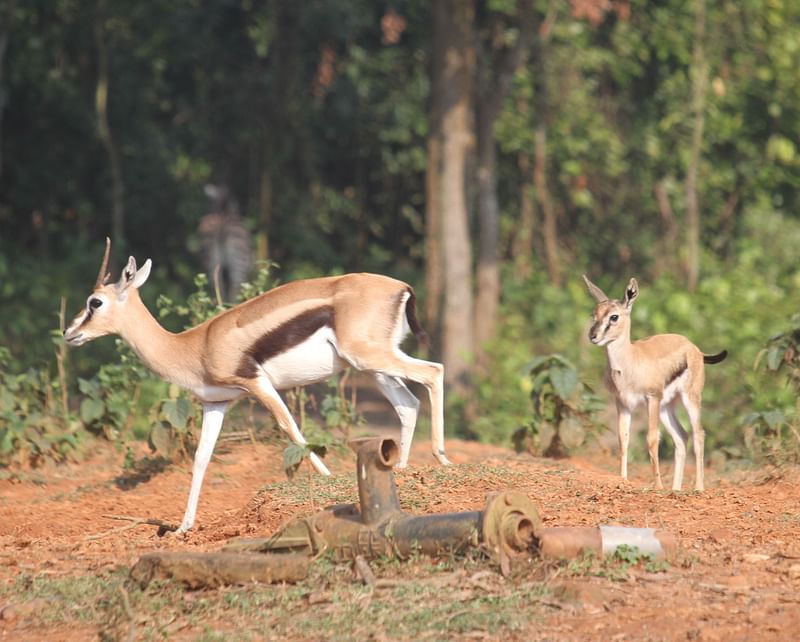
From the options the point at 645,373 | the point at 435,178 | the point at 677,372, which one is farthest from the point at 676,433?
the point at 435,178

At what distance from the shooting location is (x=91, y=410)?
9.75 metres

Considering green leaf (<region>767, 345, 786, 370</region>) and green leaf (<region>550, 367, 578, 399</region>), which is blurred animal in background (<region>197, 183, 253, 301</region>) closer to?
green leaf (<region>550, 367, 578, 399</region>)

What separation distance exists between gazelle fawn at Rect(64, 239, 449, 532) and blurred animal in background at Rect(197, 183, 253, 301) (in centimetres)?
1114

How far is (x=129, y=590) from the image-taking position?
18.5ft

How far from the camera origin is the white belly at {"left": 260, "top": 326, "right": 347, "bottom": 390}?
24.8ft

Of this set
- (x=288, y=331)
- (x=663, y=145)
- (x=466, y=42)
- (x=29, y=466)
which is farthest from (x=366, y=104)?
(x=288, y=331)

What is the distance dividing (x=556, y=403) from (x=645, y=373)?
5.55ft

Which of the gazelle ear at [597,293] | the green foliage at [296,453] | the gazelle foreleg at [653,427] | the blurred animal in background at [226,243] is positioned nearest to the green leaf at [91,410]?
the green foliage at [296,453]

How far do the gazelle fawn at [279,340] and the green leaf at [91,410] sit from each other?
2.02m

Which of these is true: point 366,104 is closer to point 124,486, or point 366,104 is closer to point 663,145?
point 663,145

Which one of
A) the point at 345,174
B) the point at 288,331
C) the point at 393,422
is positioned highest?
the point at 345,174

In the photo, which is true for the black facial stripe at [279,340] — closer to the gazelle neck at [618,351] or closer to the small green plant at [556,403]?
the gazelle neck at [618,351]

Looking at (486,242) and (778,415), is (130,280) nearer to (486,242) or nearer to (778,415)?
(778,415)

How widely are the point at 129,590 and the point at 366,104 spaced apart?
1544cm
